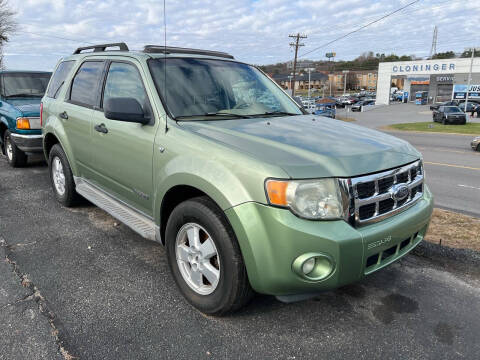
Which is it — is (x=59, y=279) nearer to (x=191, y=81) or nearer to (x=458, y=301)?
(x=191, y=81)

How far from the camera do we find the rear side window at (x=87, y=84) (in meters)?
4.14

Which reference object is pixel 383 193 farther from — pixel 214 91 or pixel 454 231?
pixel 454 231

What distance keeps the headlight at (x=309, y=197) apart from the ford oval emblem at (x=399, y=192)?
0.51 meters

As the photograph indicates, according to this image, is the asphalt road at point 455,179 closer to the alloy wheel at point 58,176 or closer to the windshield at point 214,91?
the windshield at point 214,91

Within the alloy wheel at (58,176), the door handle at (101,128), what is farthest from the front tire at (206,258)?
the alloy wheel at (58,176)

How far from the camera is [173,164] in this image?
9.38ft

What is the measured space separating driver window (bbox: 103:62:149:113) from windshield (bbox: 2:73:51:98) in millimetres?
5359

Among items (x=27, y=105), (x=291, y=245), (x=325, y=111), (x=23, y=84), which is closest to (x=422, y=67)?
(x=325, y=111)

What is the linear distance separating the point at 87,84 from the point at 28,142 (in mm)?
3144

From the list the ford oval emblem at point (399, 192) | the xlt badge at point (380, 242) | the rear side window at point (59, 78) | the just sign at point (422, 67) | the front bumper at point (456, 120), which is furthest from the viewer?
the just sign at point (422, 67)

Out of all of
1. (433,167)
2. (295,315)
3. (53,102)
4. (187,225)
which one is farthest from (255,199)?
(433,167)

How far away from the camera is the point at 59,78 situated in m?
5.18

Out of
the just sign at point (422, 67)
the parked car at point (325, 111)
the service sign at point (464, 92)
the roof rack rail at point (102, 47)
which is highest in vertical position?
the just sign at point (422, 67)

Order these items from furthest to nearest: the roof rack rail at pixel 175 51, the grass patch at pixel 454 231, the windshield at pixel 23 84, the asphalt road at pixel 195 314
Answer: the windshield at pixel 23 84, the grass patch at pixel 454 231, the roof rack rail at pixel 175 51, the asphalt road at pixel 195 314
